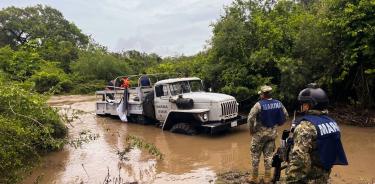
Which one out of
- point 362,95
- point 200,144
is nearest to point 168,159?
point 200,144

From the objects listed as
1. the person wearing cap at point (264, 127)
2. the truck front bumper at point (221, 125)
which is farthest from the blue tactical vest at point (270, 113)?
the truck front bumper at point (221, 125)

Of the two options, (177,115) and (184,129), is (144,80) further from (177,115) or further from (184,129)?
(184,129)

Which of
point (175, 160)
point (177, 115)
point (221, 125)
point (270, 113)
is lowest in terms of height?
point (175, 160)

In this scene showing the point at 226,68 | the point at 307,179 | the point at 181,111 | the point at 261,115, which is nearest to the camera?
the point at 307,179

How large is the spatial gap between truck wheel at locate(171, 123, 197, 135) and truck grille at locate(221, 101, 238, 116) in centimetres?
105

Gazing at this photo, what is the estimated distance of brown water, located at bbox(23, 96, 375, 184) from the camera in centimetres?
871

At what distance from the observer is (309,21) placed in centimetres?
1463

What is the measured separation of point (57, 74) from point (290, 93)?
70.1 feet

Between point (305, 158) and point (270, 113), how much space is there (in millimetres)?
3694

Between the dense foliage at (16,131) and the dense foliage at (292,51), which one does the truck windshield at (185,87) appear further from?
the dense foliage at (16,131)

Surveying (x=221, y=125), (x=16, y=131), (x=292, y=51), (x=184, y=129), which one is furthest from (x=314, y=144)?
(x=292, y=51)

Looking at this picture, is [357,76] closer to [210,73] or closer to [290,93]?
[290,93]

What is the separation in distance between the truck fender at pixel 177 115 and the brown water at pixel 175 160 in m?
0.31

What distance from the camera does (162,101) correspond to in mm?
13445
